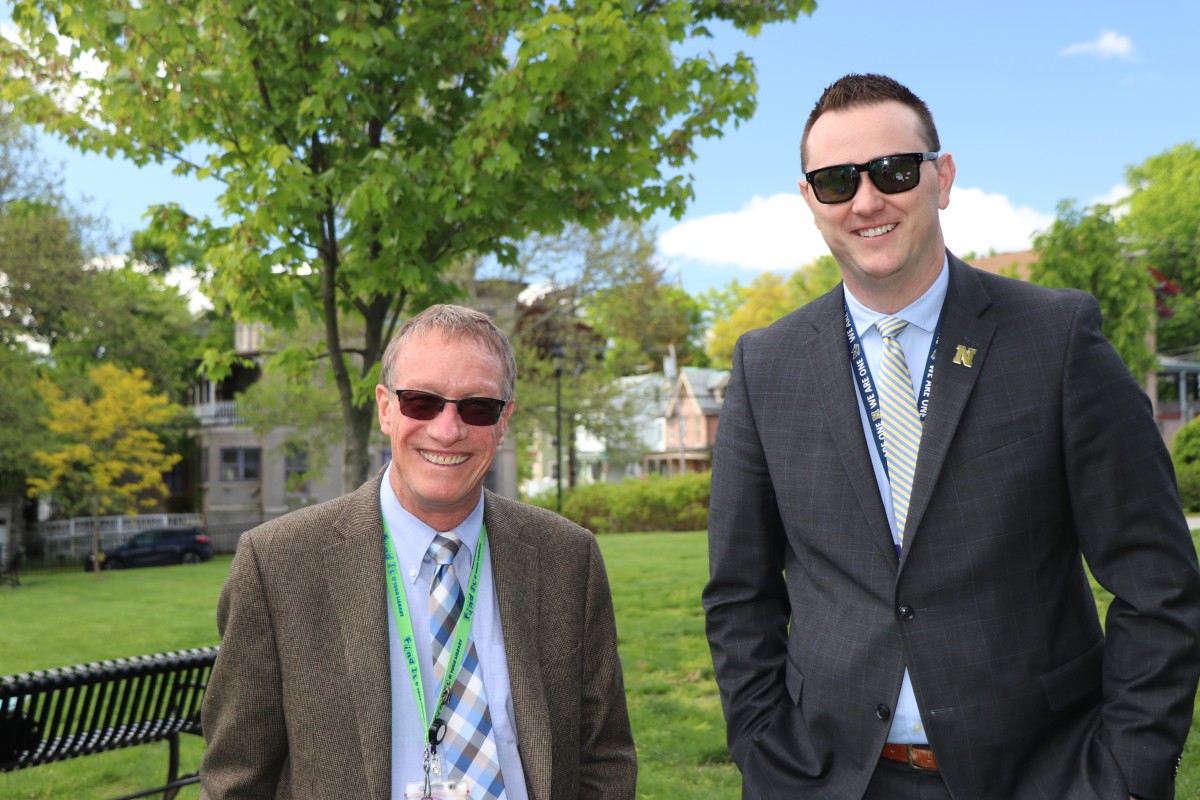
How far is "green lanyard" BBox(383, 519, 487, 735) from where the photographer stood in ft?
9.85

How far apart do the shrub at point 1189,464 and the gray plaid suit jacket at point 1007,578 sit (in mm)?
20875

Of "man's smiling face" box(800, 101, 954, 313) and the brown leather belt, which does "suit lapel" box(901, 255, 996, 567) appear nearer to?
"man's smiling face" box(800, 101, 954, 313)

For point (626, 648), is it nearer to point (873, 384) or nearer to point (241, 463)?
point (873, 384)

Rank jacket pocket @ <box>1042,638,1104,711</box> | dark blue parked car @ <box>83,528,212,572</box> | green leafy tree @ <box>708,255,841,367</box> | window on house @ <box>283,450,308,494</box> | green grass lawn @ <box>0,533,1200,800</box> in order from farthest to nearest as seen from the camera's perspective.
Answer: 1. green leafy tree @ <box>708,255,841,367</box>
2. window on house @ <box>283,450,308,494</box>
3. dark blue parked car @ <box>83,528,212,572</box>
4. green grass lawn @ <box>0,533,1200,800</box>
5. jacket pocket @ <box>1042,638,1104,711</box>

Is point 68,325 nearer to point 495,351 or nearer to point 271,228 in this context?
point 271,228

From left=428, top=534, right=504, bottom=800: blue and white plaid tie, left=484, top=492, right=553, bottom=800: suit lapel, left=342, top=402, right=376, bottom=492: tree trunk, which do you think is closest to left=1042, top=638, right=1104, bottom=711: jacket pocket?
left=484, top=492, right=553, bottom=800: suit lapel

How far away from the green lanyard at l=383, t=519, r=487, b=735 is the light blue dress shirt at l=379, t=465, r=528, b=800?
0.02 metres

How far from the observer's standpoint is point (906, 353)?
2.95 metres

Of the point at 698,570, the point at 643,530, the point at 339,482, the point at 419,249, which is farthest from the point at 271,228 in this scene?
the point at 339,482

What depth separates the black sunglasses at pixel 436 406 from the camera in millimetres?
3100

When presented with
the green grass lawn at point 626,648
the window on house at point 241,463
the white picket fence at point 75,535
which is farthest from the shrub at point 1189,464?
the window on house at point 241,463

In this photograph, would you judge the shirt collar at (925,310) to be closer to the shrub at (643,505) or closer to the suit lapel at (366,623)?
the suit lapel at (366,623)

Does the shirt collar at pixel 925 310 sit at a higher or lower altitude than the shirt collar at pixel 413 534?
higher

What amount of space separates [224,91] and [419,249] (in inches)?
90.3
